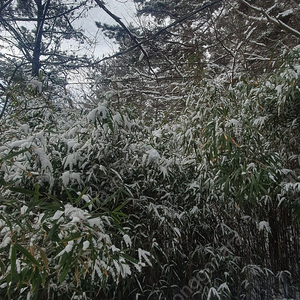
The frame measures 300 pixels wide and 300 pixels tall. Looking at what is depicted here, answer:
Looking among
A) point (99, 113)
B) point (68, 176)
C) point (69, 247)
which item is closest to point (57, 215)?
point (69, 247)

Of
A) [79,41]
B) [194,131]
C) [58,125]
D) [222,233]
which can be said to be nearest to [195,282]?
[222,233]

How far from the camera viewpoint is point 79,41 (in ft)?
8.54

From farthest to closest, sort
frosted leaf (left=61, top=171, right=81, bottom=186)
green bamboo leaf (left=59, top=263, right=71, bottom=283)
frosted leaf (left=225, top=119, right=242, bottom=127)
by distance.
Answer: frosted leaf (left=225, top=119, right=242, bottom=127) → frosted leaf (left=61, top=171, right=81, bottom=186) → green bamboo leaf (left=59, top=263, right=71, bottom=283)

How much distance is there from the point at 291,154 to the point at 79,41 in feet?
7.16

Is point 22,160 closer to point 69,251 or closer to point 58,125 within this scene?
point 58,125

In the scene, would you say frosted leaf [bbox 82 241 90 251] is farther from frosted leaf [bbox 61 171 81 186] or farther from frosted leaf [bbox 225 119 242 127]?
frosted leaf [bbox 225 119 242 127]

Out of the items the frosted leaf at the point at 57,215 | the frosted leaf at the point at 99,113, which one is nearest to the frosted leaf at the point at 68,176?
the frosted leaf at the point at 99,113

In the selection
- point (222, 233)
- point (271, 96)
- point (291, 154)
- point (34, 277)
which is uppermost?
point (271, 96)

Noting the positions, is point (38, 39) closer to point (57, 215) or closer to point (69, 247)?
point (57, 215)

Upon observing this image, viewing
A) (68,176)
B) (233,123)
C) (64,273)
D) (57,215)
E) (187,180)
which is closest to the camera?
(64,273)

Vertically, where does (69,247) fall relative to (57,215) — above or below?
below

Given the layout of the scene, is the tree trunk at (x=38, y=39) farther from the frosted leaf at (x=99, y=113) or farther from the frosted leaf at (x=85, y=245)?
the frosted leaf at (x=85, y=245)

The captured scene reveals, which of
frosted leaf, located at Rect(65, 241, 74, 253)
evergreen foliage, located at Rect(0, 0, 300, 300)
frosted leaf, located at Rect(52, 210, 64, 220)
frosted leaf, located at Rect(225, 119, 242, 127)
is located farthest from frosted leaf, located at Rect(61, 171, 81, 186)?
frosted leaf, located at Rect(225, 119, 242, 127)

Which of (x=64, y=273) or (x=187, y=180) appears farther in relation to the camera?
(x=187, y=180)
